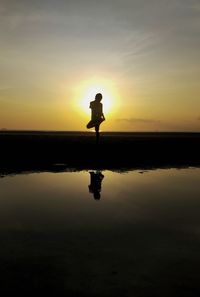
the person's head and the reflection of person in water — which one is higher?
the person's head

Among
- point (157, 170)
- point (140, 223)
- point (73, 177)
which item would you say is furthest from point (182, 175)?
point (140, 223)

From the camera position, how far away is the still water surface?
691cm

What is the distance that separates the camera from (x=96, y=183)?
11844mm

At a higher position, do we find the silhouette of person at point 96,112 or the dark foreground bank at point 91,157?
the silhouette of person at point 96,112

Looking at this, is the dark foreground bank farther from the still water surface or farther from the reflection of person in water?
the still water surface

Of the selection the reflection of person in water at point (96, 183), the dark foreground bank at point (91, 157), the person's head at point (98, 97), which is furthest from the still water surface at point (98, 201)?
the person's head at point (98, 97)

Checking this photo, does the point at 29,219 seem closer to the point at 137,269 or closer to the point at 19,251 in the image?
the point at 19,251

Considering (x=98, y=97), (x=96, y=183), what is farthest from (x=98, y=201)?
(x=98, y=97)

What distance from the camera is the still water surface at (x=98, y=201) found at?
691 centimetres

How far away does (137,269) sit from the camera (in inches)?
Result: 186

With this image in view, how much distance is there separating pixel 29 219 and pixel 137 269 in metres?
2.85

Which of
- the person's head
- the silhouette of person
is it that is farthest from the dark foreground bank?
the person's head

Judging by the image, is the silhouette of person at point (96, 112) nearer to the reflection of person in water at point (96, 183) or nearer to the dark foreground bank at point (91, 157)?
the dark foreground bank at point (91, 157)

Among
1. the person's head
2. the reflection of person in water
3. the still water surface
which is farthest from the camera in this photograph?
the person's head
